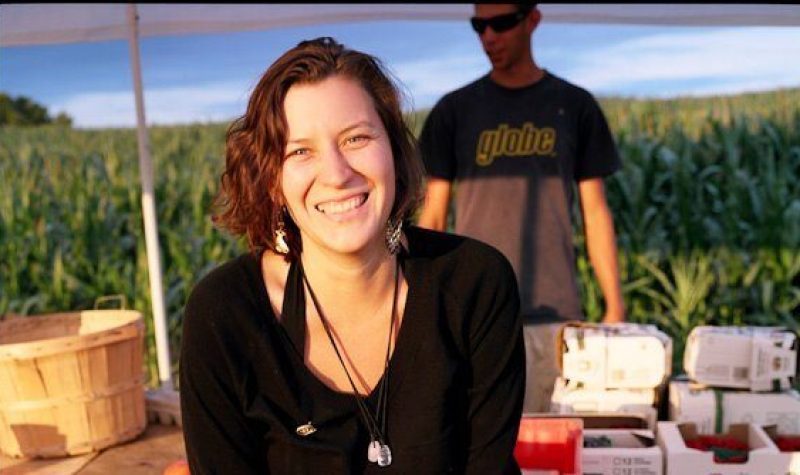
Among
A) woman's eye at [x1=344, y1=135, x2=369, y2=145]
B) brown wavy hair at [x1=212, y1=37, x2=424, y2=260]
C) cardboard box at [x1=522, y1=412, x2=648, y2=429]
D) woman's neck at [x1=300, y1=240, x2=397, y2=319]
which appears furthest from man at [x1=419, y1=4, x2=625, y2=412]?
woman's eye at [x1=344, y1=135, x2=369, y2=145]

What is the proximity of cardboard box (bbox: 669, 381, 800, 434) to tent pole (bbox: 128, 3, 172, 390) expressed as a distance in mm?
2276

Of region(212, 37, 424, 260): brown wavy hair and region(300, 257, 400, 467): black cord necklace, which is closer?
region(212, 37, 424, 260): brown wavy hair

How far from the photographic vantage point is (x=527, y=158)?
3.30m

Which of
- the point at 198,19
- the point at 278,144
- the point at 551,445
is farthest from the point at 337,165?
the point at 198,19

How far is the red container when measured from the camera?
2.34 metres

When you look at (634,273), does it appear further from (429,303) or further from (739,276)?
(429,303)

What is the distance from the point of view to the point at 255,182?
1879mm

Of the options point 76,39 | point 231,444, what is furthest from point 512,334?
point 76,39

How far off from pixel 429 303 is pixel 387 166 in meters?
0.35

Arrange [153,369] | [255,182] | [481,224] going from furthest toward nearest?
1. [153,369]
2. [481,224]
3. [255,182]

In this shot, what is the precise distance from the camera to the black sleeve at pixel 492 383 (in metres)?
1.92

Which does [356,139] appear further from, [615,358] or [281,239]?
[615,358]

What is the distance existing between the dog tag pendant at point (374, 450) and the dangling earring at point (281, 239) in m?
0.49

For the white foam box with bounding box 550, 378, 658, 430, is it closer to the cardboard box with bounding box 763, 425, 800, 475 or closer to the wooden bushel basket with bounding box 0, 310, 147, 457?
the cardboard box with bounding box 763, 425, 800, 475
